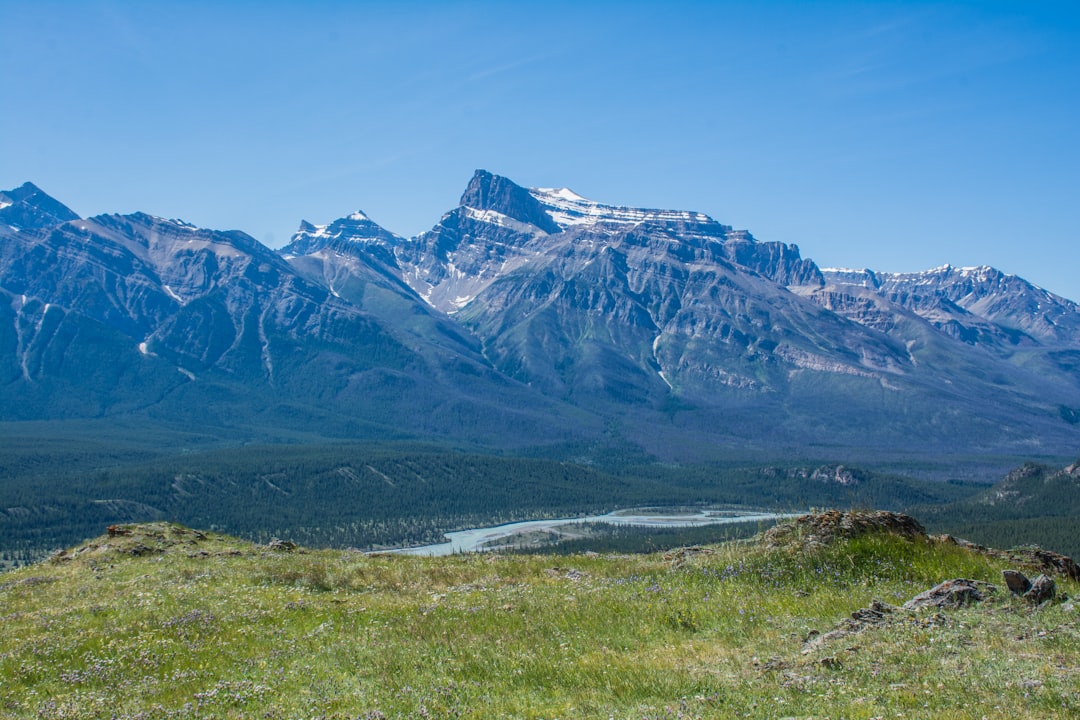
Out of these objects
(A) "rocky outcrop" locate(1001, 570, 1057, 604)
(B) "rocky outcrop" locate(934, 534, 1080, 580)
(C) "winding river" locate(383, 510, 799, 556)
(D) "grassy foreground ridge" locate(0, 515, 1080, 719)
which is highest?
(A) "rocky outcrop" locate(1001, 570, 1057, 604)

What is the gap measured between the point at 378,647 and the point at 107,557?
2218cm

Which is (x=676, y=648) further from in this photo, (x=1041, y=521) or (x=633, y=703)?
(x=1041, y=521)

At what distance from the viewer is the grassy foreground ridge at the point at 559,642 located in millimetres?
13008

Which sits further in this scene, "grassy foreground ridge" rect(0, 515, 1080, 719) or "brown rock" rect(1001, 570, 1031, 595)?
"brown rock" rect(1001, 570, 1031, 595)

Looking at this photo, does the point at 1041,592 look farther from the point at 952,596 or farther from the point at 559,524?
the point at 559,524

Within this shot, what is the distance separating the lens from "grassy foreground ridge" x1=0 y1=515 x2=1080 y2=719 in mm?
13008

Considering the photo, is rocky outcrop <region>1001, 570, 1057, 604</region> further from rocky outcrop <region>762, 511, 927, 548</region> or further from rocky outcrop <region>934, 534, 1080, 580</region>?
rocky outcrop <region>762, 511, 927, 548</region>

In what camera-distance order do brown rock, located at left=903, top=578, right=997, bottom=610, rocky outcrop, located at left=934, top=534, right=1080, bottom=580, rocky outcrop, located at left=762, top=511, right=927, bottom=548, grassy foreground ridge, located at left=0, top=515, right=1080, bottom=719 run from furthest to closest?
rocky outcrop, located at left=762, top=511, right=927, bottom=548
rocky outcrop, located at left=934, top=534, right=1080, bottom=580
brown rock, located at left=903, top=578, right=997, bottom=610
grassy foreground ridge, located at left=0, top=515, right=1080, bottom=719

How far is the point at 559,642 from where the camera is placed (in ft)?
55.6

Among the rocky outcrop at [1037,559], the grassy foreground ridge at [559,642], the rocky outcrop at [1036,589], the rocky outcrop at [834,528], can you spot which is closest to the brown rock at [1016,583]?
the rocky outcrop at [1036,589]

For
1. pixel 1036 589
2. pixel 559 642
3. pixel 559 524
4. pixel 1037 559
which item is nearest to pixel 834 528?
pixel 1037 559

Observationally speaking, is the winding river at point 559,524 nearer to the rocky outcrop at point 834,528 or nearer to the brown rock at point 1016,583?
the rocky outcrop at point 834,528

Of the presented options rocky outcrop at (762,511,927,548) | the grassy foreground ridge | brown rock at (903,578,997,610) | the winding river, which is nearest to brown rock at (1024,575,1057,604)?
the grassy foreground ridge

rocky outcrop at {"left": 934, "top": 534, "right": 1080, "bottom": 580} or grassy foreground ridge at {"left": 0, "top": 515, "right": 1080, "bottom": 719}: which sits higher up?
rocky outcrop at {"left": 934, "top": 534, "right": 1080, "bottom": 580}
